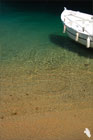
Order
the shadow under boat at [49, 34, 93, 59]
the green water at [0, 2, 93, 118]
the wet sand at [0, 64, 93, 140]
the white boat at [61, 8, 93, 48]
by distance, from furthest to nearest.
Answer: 1. the shadow under boat at [49, 34, 93, 59]
2. the white boat at [61, 8, 93, 48]
3. the green water at [0, 2, 93, 118]
4. the wet sand at [0, 64, 93, 140]

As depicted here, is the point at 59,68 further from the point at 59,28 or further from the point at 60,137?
the point at 59,28

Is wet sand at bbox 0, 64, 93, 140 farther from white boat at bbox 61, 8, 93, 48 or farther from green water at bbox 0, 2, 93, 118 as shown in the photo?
white boat at bbox 61, 8, 93, 48

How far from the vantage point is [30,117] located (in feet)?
21.4

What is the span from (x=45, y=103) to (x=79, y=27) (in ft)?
16.5

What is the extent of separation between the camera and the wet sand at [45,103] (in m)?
5.91

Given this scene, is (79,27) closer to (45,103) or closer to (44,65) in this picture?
(44,65)

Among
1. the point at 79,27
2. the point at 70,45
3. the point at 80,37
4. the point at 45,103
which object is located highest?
the point at 79,27

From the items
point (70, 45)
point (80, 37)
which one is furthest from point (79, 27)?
point (70, 45)

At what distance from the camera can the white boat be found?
10289 mm

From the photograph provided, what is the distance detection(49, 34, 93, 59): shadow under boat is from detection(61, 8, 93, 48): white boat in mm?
417

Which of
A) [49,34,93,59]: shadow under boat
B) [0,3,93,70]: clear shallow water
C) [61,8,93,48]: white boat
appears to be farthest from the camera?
[49,34,93,59]: shadow under boat

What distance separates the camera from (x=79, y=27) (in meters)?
11.1

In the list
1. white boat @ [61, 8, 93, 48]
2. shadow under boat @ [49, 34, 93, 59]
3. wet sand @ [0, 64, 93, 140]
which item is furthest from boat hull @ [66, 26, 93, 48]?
wet sand @ [0, 64, 93, 140]

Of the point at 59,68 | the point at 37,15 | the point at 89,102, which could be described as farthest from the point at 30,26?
the point at 89,102
